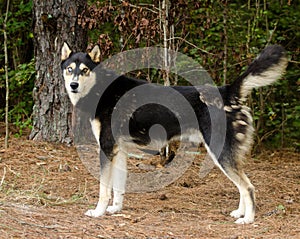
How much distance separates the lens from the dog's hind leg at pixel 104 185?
4.68m

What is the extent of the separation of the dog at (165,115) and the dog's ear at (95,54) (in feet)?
0.03

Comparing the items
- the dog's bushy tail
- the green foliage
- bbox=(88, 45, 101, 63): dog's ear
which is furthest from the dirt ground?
the green foliage

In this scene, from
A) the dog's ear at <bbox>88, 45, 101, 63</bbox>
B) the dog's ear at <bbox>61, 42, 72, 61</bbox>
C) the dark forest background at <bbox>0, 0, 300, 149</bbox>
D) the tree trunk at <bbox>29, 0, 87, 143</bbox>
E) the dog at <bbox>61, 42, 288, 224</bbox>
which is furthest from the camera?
the tree trunk at <bbox>29, 0, 87, 143</bbox>

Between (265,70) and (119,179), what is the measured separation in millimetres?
1907

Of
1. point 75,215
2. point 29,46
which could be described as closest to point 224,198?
point 75,215

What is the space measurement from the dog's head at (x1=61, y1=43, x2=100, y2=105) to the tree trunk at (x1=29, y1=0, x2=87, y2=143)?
6.02ft

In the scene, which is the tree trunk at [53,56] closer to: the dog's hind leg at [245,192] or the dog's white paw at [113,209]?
the dog's white paw at [113,209]

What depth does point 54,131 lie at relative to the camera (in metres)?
7.02

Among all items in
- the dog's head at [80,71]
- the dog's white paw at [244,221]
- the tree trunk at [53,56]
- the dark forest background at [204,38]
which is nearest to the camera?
the dog's white paw at [244,221]

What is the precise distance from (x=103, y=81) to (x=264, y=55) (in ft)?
A: 5.57

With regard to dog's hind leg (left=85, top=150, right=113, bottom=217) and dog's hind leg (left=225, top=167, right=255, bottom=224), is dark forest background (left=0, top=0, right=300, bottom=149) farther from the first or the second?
dog's hind leg (left=225, top=167, right=255, bottom=224)

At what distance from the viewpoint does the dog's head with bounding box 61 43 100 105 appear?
493 cm

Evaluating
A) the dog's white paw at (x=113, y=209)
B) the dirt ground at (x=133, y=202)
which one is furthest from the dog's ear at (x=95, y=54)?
the dog's white paw at (x=113, y=209)

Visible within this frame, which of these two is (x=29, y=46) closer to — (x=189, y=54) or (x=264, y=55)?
(x=189, y=54)
